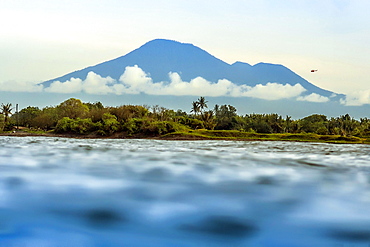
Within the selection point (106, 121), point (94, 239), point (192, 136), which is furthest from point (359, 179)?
point (106, 121)

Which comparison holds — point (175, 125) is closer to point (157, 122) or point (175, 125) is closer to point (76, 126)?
point (157, 122)

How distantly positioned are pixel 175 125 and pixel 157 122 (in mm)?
3908

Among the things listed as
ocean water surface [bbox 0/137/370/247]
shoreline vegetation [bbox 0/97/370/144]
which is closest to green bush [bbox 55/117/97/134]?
shoreline vegetation [bbox 0/97/370/144]

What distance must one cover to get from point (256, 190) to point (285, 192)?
89 centimetres

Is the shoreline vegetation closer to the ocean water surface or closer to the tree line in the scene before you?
the tree line

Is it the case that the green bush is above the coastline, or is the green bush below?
above

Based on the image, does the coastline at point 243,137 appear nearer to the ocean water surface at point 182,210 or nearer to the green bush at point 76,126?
the green bush at point 76,126

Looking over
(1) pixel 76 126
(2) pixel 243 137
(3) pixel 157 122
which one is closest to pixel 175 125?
(3) pixel 157 122

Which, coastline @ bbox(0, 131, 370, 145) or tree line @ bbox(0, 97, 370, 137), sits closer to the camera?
coastline @ bbox(0, 131, 370, 145)

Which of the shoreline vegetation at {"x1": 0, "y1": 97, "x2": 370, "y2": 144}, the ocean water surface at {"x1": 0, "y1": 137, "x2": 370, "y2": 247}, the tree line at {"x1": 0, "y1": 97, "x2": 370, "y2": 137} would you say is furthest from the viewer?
the tree line at {"x1": 0, "y1": 97, "x2": 370, "y2": 137}

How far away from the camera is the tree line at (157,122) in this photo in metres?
80.2

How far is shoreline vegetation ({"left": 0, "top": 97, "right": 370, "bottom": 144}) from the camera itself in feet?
231

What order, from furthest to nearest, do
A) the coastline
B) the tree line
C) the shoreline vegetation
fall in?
the tree line < the shoreline vegetation < the coastline

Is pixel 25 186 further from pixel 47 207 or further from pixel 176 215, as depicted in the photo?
pixel 176 215
